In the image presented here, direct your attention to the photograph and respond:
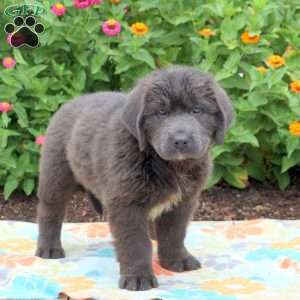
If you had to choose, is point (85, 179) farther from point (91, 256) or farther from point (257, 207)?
point (257, 207)

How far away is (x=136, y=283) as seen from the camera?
15.4ft

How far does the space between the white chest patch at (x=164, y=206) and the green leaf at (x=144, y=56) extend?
2006 millimetres

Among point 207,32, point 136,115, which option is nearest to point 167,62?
point 207,32

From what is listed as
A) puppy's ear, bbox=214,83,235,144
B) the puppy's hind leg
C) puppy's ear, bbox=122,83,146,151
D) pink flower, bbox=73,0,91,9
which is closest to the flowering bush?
pink flower, bbox=73,0,91,9

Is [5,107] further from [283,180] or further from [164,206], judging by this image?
[283,180]

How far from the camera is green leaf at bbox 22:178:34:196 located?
686 cm

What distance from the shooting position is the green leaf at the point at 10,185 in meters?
6.78

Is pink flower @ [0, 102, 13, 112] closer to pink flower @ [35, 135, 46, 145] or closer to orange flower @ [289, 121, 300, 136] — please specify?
pink flower @ [35, 135, 46, 145]

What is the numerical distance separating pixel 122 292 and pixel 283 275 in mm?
1132

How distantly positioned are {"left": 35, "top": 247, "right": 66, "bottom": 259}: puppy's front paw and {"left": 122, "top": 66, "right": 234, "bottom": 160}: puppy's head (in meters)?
1.31

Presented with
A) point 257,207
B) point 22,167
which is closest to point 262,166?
point 257,207

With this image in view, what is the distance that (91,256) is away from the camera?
548 centimetres

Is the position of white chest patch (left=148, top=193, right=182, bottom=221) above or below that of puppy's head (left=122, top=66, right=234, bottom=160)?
below

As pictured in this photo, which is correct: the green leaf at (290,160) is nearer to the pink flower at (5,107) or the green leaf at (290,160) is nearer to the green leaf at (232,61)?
the green leaf at (232,61)
